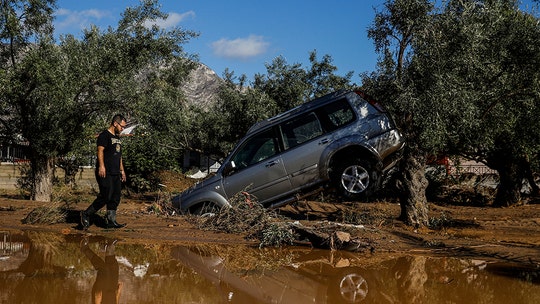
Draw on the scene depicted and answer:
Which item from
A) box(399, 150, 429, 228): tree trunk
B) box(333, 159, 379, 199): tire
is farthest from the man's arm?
box(399, 150, 429, 228): tree trunk

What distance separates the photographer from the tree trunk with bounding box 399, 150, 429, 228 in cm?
1084

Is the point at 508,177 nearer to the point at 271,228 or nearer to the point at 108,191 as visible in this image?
the point at 271,228

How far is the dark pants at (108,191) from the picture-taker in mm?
9539

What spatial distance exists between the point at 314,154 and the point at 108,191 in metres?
3.54

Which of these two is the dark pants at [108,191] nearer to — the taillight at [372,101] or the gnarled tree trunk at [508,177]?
the taillight at [372,101]

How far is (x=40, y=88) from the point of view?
12992 millimetres

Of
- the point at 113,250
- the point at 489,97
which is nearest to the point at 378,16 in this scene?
the point at 489,97

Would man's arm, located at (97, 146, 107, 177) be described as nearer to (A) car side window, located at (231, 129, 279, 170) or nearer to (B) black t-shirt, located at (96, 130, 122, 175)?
(B) black t-shirt, located at (96, 130, 122, 175)

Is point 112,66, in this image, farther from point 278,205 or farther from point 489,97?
point 489,97

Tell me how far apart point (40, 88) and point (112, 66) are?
73.3 inches

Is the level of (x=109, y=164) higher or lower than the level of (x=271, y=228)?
higher

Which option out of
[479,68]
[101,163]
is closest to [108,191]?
[101,163]

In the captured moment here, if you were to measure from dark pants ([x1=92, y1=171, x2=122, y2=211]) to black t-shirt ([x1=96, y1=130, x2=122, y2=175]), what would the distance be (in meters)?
0.13

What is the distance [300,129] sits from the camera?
10.5 meters
